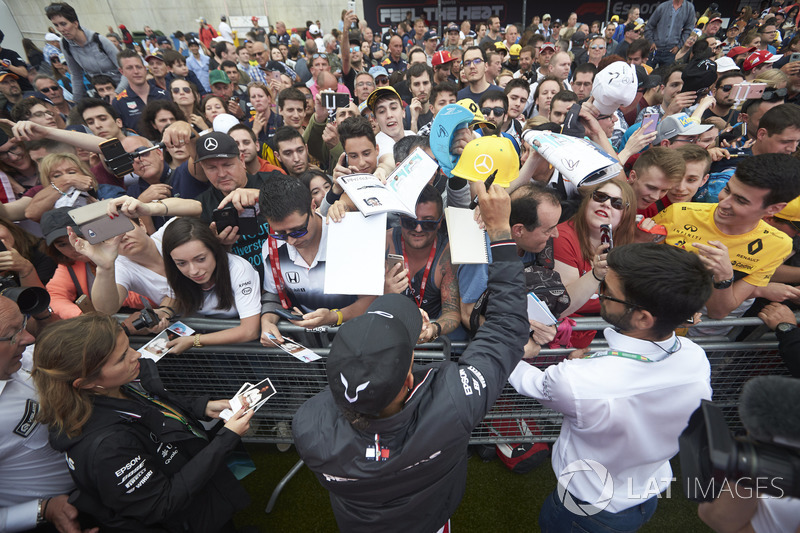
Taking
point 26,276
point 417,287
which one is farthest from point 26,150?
point 417,287

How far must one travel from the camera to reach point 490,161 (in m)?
1.80

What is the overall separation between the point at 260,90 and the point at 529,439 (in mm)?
5755

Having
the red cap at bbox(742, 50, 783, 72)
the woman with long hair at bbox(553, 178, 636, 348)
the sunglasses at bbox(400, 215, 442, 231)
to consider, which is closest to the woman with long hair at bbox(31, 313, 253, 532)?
the sunglasses at bbox(400, 215, 442, 231)

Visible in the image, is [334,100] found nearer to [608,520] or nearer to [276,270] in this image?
[276,270]

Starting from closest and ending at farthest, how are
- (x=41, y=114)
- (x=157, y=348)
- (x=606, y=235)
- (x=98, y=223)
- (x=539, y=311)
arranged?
(x=539, y=311)
(x=98, y=223)
(x=157, y=348)
(x=606, y=235)
(x=41, y=114)

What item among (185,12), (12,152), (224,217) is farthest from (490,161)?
(185,12)

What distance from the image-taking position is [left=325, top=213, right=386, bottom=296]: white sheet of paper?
2027 millimetres

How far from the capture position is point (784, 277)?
111 inches

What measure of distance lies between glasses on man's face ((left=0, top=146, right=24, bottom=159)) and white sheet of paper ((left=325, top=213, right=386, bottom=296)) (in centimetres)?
415

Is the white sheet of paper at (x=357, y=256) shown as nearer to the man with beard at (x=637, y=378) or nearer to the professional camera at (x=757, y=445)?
the man with beard at (x=637, y=378)

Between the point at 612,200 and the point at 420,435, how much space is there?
225 centimetres

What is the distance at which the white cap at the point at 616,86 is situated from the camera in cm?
312

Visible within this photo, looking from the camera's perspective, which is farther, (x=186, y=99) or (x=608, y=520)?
(x=186, y=99)

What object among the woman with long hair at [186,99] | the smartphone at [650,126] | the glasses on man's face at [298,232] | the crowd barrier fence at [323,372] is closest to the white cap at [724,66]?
the smartphone at [650,126]
